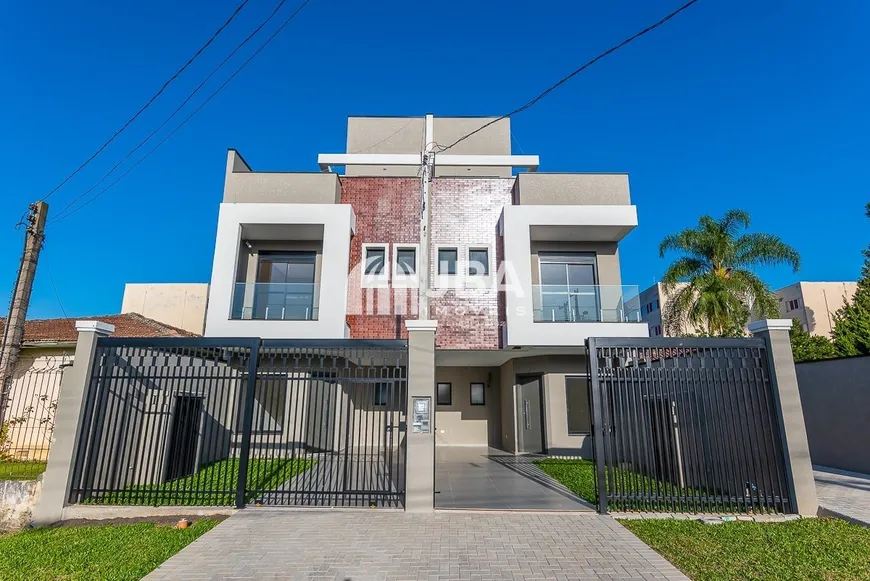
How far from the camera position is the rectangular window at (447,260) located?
12.1m

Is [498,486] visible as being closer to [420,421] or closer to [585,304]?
[420,421]

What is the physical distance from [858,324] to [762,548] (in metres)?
16.4

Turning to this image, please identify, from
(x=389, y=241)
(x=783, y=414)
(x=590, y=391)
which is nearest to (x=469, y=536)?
(x=590, y=391)

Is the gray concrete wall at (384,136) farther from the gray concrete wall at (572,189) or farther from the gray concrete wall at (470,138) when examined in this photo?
the gray concrete wall at (572,189)

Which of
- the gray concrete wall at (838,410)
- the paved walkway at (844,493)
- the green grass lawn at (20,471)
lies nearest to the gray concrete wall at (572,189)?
the gray concrete wall at (838,410)

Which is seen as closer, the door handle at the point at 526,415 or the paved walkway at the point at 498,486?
the paved walkway at the point at 498,486

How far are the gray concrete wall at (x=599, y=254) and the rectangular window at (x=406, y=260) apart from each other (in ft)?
11.3

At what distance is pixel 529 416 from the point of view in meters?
12.7

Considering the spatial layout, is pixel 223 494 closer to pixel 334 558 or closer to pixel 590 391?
pixel 334 558

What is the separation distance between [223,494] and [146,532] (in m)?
1.07

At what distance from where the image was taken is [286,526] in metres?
5.41

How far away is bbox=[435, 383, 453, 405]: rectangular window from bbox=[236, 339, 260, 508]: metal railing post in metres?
9.62

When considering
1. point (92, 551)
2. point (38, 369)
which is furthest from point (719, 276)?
point (38, 369)

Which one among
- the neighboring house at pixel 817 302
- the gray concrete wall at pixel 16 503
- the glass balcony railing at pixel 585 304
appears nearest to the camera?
the gray concrete wall at pixel 16 503
